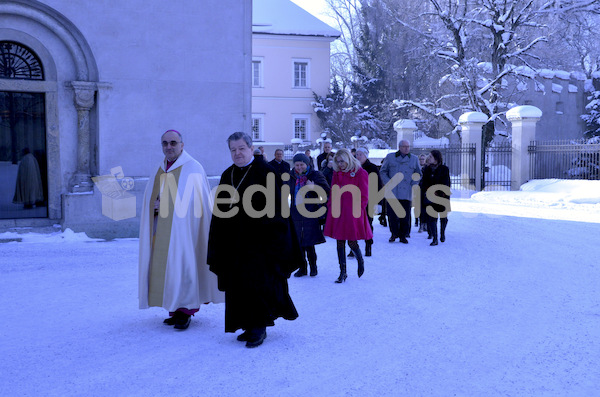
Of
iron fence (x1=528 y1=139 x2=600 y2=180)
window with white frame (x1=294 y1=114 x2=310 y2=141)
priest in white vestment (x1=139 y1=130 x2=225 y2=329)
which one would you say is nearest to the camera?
priest in white vestment (x1=139 y1=130 x2=225 y2=329)

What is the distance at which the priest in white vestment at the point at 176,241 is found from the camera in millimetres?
5617

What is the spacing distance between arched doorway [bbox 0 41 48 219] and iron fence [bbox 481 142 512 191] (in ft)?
50.6

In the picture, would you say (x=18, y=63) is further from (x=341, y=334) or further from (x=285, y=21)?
(x=285, y=21)

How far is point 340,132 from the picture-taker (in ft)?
119

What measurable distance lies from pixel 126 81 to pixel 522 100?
79.2ft

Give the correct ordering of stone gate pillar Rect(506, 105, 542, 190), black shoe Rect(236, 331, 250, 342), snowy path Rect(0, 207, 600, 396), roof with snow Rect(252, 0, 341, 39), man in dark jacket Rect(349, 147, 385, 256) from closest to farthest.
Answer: snowy path Rect(0, 207, 600, 396) < black shoe Rect(236, 331, 250, 342) < man in dark jacket Rect(349, 147, 385, 256) < stone gate pillar Rect(506, 105, 542, 190) < roof with snow Rect(252, 0, 341, 39)

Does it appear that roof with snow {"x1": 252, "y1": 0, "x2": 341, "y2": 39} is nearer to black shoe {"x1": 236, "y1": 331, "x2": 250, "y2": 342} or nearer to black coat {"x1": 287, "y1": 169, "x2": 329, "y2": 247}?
black coat {"x1": 287, "y1": 169, "x2": 329, "y2": 247}

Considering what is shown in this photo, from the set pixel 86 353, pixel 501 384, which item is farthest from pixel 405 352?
pixel 86 353

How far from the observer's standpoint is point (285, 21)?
3725cm

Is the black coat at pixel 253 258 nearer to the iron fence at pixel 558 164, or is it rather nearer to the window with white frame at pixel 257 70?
the iron fence at pixel 558 164

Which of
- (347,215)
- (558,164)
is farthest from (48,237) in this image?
(558,164)

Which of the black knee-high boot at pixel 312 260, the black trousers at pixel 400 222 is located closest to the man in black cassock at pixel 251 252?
the black knee-high boot at pixel 312 260

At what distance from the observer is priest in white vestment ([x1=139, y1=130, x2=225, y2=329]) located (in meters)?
5.62

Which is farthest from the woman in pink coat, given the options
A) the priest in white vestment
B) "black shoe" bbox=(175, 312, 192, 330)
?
"black shoe" bbox=(175, 312, 192, 330)
